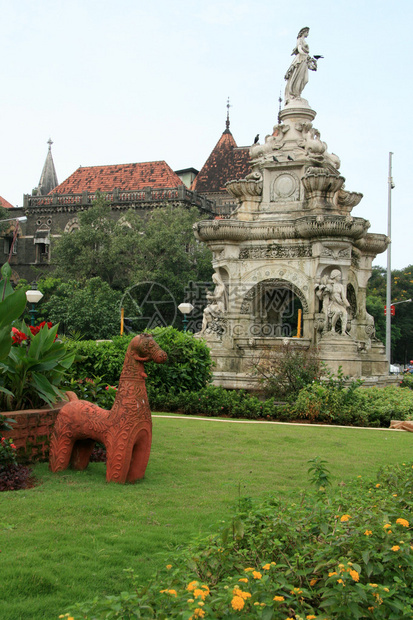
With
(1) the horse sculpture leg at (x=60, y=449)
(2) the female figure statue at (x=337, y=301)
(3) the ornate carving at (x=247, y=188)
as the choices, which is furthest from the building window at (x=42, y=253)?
(1) the horse sculpture leg at (x=60, y=449)

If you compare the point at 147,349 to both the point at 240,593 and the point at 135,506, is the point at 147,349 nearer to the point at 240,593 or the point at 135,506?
the point at 135,506

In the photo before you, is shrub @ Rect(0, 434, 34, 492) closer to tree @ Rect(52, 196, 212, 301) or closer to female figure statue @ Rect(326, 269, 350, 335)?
female figure statue @ Rect(326, 269, 350, 335)

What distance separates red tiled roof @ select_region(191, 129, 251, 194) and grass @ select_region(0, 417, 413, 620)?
54.0 meters

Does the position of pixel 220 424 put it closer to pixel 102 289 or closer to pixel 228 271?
pixel 228 271

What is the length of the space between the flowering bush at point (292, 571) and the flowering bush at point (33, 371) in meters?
2.87

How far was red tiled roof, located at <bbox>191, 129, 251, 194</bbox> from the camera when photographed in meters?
61.2

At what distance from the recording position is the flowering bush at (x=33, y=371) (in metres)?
6.36

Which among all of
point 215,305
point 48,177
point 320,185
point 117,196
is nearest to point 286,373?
point 215,305

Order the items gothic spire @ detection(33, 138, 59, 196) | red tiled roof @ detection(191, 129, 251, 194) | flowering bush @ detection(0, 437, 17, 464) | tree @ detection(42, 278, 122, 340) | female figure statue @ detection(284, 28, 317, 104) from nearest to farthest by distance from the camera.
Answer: flowering bush @ detection(0, 437, 17, 464) < female figure statue @ detection(284, 28, 317, 104) < tree @ detection(42, 278, 122, 340) < red tiled roof @ detection(191, 129, 251, 194) < gothic spire @ detection(33, 138, 59, 196)

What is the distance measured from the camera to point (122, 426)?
224 inches

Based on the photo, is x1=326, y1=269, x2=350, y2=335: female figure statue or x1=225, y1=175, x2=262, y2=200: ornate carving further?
x1=225, y1=175, x2=262, y2=200: ornate carving

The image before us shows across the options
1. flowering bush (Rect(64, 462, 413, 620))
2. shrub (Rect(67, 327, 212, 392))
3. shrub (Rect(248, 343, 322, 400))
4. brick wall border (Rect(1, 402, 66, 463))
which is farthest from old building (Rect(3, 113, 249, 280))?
flowering bush (Rect(64, 462, 413, 620))

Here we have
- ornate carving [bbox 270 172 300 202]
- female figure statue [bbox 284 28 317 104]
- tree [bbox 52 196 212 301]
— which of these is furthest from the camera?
tree [bbox 52 196 212 301]

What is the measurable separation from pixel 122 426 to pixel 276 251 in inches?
439
